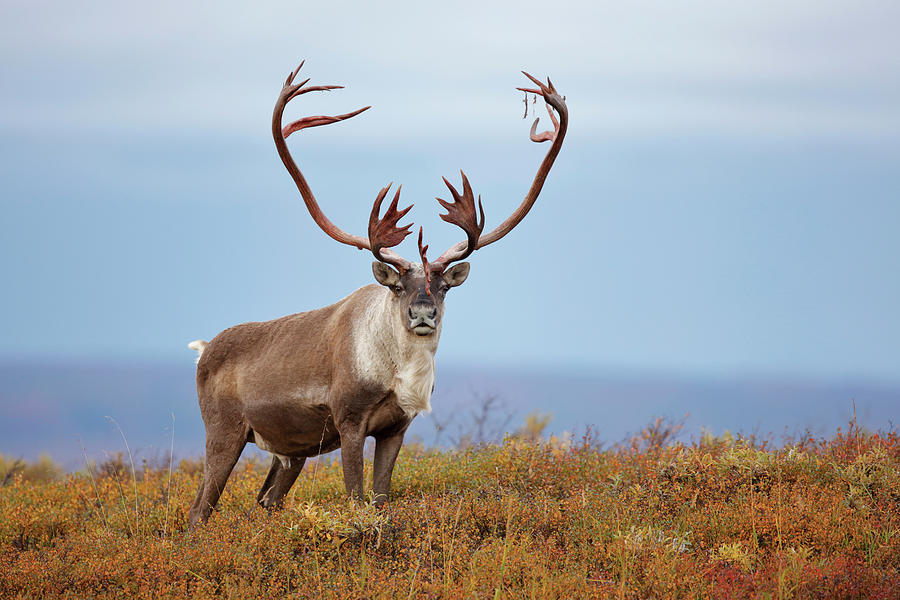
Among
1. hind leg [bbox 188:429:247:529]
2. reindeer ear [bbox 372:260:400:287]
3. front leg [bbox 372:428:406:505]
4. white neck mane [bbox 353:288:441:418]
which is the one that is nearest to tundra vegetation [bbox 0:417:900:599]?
front leg [bbox 372:428:406:505]

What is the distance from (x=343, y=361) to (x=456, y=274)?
118 cm

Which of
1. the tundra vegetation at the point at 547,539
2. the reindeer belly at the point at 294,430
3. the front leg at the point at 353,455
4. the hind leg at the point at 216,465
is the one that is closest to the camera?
the tundra vegetation at the point at 547,539

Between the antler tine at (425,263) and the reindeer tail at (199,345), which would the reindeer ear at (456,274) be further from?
the reindeer tail at (199,345)

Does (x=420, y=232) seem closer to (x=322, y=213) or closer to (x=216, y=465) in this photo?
(x=322, y=213)

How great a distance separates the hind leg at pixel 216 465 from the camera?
8344 mm

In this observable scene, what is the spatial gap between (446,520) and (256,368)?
2.42m

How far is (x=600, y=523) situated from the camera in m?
6.86

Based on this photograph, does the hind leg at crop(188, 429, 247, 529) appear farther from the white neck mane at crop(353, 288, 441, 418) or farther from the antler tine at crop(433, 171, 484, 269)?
the antler tine at crop(433, 171, 484, 269)

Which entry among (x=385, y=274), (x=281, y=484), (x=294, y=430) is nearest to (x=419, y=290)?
(x=385, y=274)

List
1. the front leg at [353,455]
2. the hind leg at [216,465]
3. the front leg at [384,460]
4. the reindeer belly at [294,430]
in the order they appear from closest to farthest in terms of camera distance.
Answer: the front leg at [353,455] < the front leg at [384,460] < the reindeer belly at [294,430] < the hind leg at [216,465]

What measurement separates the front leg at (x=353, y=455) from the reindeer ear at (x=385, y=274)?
1.18m

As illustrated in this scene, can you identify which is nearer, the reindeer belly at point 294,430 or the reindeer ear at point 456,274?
the reindeer ear at point 456,274

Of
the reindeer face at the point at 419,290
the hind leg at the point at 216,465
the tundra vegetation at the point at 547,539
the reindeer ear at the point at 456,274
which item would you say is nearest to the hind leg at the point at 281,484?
the hind leg at the point at 216,465

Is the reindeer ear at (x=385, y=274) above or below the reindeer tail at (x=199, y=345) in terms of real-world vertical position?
above
